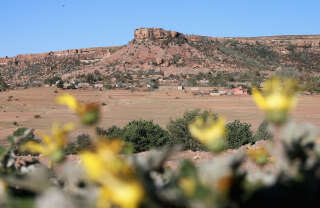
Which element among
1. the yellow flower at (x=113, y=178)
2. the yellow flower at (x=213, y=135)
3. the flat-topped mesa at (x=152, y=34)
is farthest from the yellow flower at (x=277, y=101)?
the flat-topped mesa at (x=152, y=34)

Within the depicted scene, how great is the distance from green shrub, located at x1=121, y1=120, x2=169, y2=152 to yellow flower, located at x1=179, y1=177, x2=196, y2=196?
10934mm

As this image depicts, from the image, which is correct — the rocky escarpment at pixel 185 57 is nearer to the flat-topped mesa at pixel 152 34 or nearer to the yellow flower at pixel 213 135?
the flat-topped mesa at pixel 152 34

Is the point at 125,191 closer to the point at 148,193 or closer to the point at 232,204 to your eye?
the point at 148,193

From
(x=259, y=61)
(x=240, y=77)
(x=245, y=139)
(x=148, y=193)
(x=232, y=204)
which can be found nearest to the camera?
(x=148, y=193)

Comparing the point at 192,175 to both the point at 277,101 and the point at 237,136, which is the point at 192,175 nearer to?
the point at 277,101

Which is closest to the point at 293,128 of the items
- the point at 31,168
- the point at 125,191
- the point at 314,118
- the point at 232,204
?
the point at 232,204

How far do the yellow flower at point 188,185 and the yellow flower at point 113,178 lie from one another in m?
0.16

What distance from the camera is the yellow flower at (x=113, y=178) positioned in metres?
0.82

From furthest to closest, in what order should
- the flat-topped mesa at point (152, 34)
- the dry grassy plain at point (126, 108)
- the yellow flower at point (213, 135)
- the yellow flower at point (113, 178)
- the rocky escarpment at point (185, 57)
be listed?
the flat-topped mesa at point (152, 34) < the rocky escarpment at point (185, 57) < the dry grassy plain at point (126, 108) < the yellow flower at point (213, 135) < the yellow flower at point (113, 178)

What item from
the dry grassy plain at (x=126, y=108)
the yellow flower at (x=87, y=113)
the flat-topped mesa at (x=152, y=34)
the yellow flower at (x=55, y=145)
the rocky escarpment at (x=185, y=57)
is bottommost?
the dry grassy plain at (x=126, y=108)

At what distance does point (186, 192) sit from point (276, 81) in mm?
525

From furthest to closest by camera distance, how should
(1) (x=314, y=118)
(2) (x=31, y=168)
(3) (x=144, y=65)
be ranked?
1. (3) (x=144, y=65)
2. (1) (x=314, y=118)
3. (2) (x=31, y=168)

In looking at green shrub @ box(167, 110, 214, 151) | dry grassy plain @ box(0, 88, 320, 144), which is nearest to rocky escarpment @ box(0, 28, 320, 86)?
dry grassy plain @ box(0, 88, 320, 144)

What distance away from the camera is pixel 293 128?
1.46m
